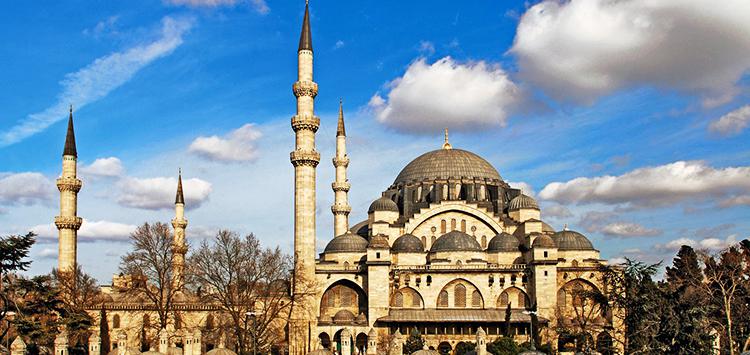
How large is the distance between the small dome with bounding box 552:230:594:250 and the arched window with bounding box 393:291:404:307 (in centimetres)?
1066

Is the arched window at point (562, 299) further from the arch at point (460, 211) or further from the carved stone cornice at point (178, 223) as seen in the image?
the carved stone cornice at point (178, 223)

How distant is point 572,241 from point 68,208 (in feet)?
104

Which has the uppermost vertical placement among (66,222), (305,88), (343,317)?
(305,88)

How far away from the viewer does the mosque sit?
4338 centimetres

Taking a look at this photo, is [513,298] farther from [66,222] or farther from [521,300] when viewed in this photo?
[66,222]

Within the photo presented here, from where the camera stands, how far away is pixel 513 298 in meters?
46.0

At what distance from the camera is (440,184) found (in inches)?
2154

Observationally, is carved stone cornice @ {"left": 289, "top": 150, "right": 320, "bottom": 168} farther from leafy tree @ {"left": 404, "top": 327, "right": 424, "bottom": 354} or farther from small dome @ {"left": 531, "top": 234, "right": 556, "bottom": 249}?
small dome @ {"left": 531, "top": 234, "right": 556, "bottom": 249}

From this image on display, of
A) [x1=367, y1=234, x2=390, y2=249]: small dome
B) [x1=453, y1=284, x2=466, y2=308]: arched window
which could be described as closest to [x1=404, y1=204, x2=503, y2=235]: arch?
[x1=367, y1=234, x2=390, y2=249]: small dome

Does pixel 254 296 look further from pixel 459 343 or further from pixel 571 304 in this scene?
pixel 571 304

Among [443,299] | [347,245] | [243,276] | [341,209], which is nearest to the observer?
[243,276]

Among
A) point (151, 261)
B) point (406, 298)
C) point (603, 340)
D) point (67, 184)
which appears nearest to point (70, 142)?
point (67, 184)

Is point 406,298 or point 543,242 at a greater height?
point 543,242

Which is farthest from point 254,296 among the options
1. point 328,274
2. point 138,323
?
point 138,323
